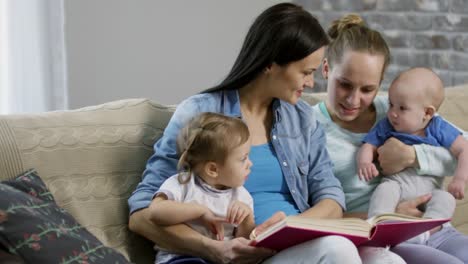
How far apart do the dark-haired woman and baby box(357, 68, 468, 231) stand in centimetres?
13

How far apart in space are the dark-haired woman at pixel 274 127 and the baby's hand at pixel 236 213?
114 mm

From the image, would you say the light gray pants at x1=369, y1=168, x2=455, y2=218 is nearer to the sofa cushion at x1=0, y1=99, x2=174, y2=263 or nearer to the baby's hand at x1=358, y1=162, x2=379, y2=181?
the baby's hand at x1=358, y1=162, x2=379, y2=181

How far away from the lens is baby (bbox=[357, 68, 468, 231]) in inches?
96.6

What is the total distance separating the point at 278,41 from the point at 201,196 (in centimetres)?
49

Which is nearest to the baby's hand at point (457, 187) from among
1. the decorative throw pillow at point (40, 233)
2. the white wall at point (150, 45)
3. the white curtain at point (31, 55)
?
the decorative throw pillow at point (40, 233)

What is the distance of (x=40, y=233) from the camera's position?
6.36 ft

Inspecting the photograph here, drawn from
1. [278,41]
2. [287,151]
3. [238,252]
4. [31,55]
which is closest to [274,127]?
[287,151]

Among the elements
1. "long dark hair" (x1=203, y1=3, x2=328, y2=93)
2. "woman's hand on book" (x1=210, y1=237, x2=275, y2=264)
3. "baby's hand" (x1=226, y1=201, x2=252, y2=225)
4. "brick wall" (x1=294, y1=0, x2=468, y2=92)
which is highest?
"long dark hair" (x1=203, y1=3, x2=328, y2=93)

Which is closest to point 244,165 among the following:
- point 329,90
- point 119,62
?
point 329,90

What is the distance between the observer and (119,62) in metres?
4.27

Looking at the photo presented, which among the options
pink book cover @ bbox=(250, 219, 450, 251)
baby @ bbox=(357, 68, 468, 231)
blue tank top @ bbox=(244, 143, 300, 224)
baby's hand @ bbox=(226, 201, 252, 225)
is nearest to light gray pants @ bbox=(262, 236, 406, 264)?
pink book cover @ bbox=(250, 219, 450, 251)

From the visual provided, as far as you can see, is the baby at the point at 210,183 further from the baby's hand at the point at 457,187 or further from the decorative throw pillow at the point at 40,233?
the baby's hand at the point at 457,187

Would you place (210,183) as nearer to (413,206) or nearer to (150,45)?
(413,206)

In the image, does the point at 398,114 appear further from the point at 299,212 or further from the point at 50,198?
the point at 50,198
